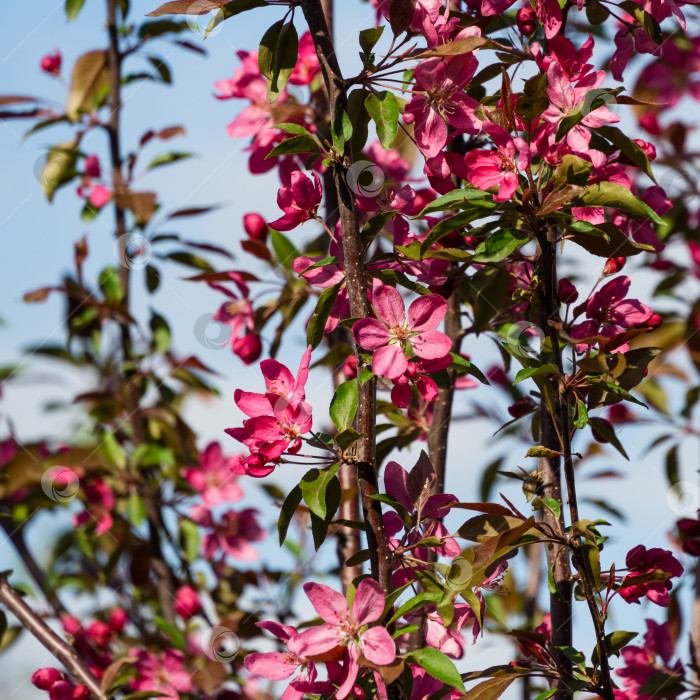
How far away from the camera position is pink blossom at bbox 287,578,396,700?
2.87 feet

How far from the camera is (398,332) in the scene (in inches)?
38.7

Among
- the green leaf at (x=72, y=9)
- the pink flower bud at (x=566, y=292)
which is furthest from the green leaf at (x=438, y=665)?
the green leaf at (x=72, y=9)

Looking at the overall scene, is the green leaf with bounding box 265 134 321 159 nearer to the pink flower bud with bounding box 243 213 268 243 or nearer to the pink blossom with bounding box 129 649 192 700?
the pink flower bud with bounding box 243 213 268 243

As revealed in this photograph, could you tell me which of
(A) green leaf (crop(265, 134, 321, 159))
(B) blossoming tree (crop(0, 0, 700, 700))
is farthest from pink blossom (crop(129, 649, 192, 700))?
(A) green leaf (crop(265, 134, 321, 159))

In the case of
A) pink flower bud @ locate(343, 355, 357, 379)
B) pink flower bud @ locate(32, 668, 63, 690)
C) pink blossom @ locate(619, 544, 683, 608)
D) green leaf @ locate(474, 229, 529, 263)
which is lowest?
pink flower bud @ locate(32, 668, 63, 690)

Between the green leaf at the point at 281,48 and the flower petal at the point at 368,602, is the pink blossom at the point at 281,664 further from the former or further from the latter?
the green leaf at the point at 281,48

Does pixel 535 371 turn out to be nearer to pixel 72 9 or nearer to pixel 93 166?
pixel 93 166

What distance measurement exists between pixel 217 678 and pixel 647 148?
1215 mm

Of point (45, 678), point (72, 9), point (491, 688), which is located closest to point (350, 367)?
point (491, 688)

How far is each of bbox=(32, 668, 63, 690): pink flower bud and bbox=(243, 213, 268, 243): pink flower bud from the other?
91cm

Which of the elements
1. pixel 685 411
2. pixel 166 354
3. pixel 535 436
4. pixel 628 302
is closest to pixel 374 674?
pixel 535 436

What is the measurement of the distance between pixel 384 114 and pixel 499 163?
Result: 0.52 feet

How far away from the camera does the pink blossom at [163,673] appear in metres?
1.66

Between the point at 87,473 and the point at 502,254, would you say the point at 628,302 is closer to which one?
the point at 502,254
